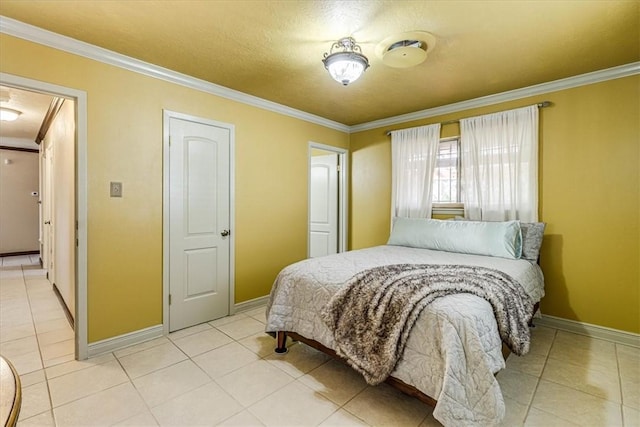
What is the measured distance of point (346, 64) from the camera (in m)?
2.16

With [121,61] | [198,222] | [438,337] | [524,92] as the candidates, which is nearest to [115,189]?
[198,222]

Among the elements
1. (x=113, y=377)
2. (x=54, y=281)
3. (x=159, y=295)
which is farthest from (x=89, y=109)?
(x=54, y=281)

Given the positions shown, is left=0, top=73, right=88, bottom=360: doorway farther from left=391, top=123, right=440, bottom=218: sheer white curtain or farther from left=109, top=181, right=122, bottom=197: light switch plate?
left=391, top=123, right=440, bottom=218: sheer white curtain

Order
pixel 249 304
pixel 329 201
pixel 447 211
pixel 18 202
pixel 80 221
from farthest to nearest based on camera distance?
pixel 18 202 → pixel 329 201 → pixel 447 211 → pixel 249 304 → pixel 80 221

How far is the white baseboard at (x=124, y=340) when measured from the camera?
2455 mm

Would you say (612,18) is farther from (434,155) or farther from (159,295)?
(159,295)

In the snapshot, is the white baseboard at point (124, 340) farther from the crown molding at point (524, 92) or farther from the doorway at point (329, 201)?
the crown molding at point (524, 92)

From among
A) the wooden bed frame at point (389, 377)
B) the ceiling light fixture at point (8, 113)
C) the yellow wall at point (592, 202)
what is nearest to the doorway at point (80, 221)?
the wooden bed frame at point (389, 377)

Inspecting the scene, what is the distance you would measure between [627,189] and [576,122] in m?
0.74

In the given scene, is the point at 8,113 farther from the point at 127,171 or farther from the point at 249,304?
the point at 249,304

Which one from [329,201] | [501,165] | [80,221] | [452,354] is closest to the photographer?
[452,354]

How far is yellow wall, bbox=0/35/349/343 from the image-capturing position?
92.6 inches

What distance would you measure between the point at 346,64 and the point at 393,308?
5.49 feet

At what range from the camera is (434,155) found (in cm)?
378
